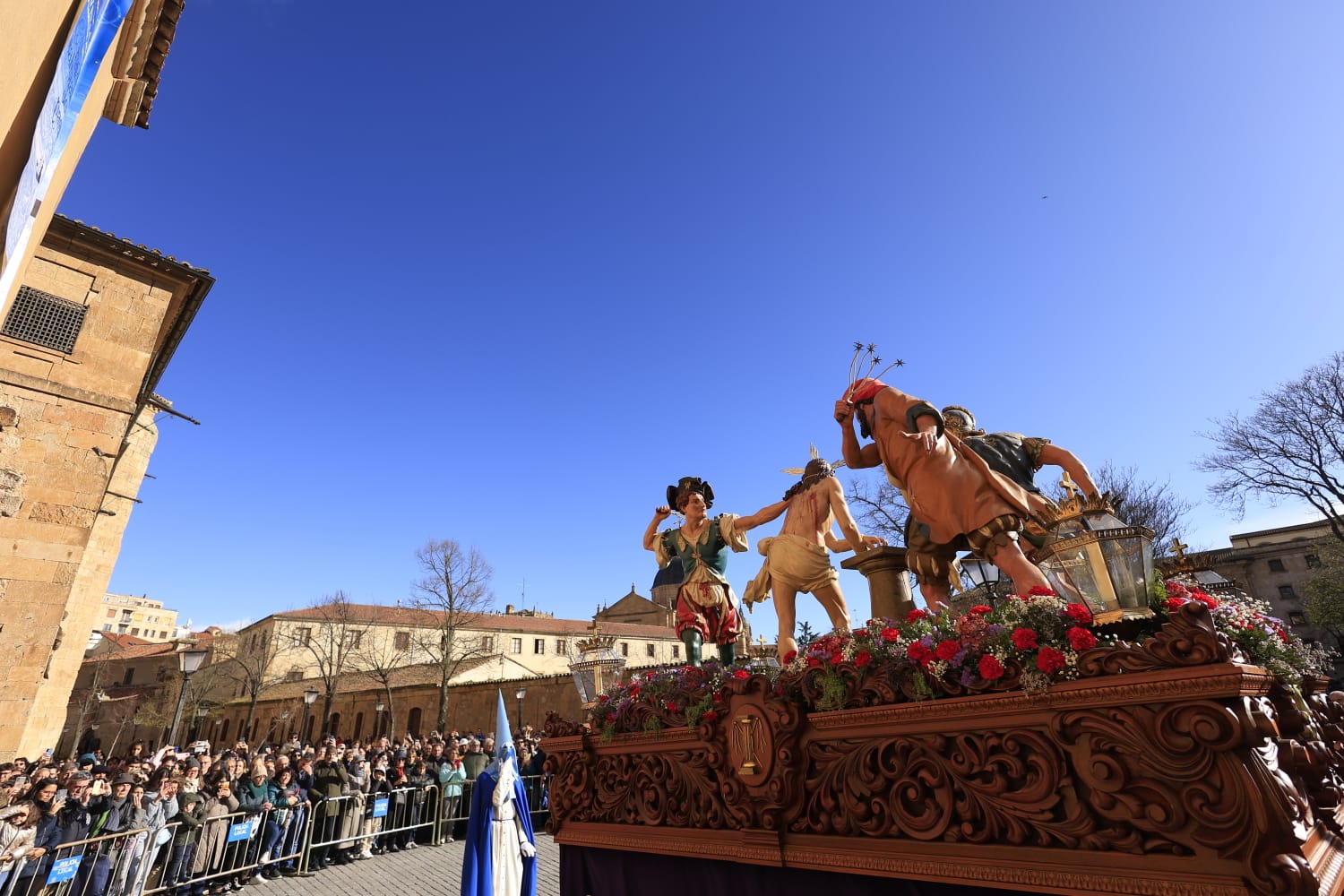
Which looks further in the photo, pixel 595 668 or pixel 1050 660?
pixel 595 668

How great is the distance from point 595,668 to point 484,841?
2679 millimetres

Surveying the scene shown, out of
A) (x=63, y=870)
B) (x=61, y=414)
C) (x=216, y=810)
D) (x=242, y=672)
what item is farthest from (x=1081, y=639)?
(x=242, y=672)

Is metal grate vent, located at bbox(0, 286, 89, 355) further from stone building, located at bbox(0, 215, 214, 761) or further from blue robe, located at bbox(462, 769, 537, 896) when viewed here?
blue robe, located at bbox(462, 769, 537, 896)

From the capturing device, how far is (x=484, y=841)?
5.86 m

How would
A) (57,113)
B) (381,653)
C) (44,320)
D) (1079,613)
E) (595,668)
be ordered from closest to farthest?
(1079,613) → (57,113) → (595,668) → (44,320) → (381,653)

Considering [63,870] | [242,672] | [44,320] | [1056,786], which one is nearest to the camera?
[1056,786]

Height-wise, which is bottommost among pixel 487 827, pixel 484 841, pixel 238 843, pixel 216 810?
pixel 238 843

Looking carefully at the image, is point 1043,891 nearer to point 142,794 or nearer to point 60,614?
point 142,794

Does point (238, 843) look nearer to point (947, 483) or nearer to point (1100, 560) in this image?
point (947, 483)

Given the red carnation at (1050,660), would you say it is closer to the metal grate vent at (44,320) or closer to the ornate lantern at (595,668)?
the ornate lantern at (595,668)

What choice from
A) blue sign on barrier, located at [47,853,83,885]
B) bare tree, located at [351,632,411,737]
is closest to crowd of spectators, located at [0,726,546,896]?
blue sign on barrier, located at [47,853,83,885]

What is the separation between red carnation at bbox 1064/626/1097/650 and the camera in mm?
2168

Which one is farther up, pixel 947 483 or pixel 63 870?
pixel 947 483

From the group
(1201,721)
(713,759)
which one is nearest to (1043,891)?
(1201,721)
